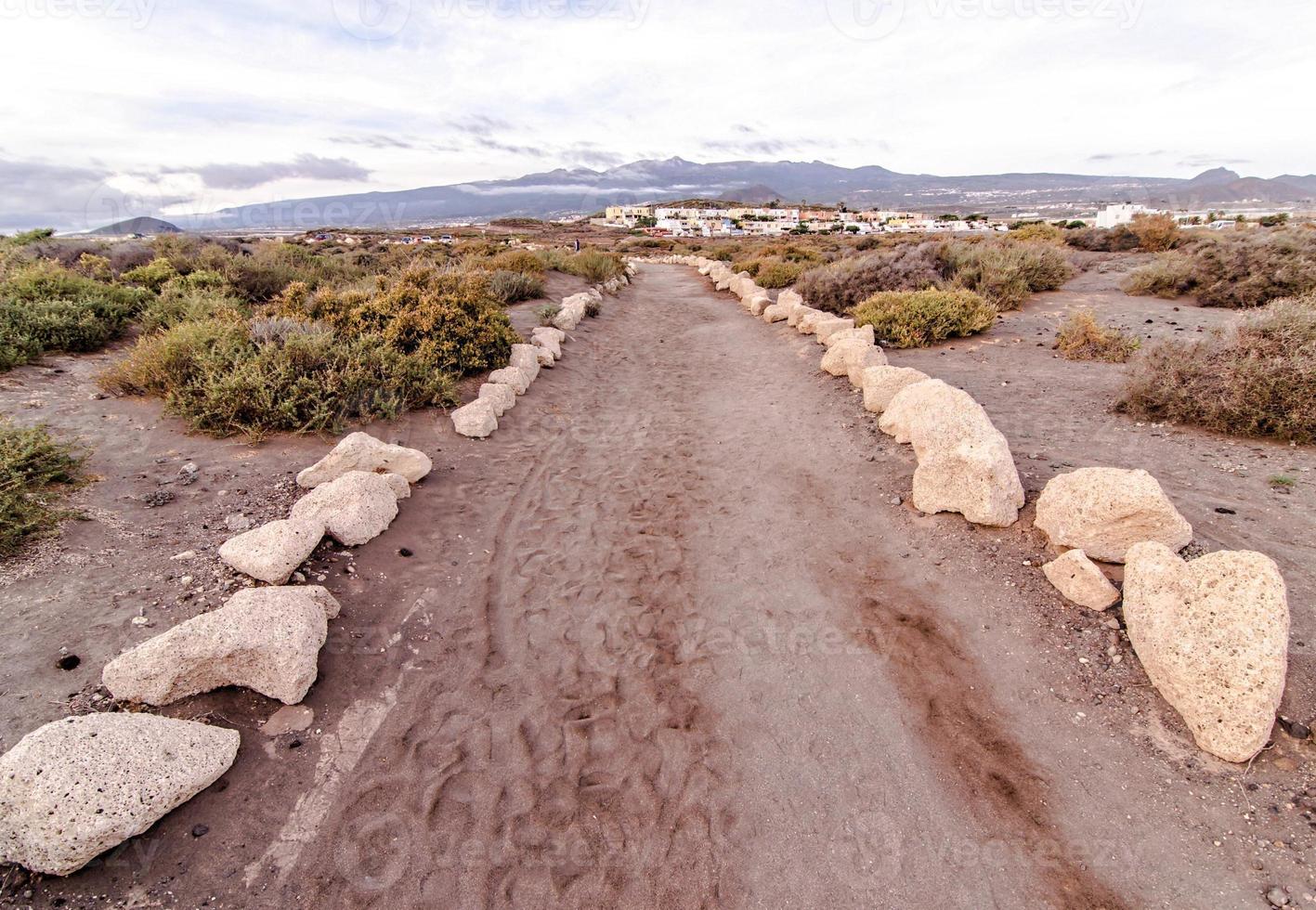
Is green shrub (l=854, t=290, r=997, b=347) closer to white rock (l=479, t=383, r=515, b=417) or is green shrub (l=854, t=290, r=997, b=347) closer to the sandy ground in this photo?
the sandy ground

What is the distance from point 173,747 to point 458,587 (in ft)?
6.49

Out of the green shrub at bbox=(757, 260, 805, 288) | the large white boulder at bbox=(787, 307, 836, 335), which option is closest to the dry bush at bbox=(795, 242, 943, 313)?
the large white boulder at bbox=(787, 307, 836, 335)

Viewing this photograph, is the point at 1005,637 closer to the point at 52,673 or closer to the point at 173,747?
the point at 173,747

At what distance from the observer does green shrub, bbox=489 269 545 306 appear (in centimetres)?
1427

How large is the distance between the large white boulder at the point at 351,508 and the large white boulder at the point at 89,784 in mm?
1867

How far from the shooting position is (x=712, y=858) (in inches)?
105

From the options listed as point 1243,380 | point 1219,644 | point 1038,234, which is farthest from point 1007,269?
point 1219,644

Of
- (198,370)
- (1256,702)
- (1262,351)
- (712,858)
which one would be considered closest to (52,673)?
(712,858)

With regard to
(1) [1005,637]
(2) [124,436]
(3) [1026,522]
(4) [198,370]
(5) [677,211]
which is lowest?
(1) [1005,637]

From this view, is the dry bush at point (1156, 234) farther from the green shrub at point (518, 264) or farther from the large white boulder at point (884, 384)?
the green shrub at point (518, 264)

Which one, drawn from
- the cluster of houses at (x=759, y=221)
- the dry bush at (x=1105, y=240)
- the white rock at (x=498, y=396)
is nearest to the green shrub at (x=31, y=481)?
the white rock at (x=498, y=396)

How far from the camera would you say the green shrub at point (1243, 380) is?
17.3 ft

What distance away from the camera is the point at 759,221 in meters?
77.0

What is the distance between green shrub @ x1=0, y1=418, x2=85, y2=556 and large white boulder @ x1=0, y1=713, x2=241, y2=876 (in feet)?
7.40
